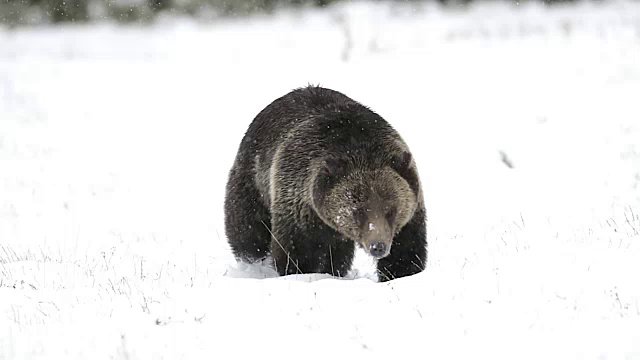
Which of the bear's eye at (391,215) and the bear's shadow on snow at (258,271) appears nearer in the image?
the bear's eye at (391,215)

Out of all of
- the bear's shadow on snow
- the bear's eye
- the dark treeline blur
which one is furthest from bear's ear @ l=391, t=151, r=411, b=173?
the dark treeline blur

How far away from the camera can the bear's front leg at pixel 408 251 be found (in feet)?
22.2

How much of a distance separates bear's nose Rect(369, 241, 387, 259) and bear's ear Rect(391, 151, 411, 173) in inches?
31.2

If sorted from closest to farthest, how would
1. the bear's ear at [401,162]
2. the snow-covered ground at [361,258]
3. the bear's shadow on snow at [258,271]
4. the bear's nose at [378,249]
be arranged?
the snow-covered ground at [361,258], the bear's nose at [378,249], the bear's ear at [401,162], the bear's shadow on snow at [258,271]

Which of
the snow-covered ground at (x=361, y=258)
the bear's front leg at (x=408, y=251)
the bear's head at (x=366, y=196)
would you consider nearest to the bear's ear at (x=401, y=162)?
the bear's head at (x=366, y=196)

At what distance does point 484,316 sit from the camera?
4848 millimetres

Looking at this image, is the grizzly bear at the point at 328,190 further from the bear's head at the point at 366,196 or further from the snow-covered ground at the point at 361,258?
the snow-covered ground at the point at 361,258

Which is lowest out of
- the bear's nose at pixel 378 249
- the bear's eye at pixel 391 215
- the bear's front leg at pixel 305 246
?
the bear's front leg at pixel 305 246

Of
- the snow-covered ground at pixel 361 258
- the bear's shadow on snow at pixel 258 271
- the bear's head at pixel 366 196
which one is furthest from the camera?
the bear's shadow on snow at pixel 258 271

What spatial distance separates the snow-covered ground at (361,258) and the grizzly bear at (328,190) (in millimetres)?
408

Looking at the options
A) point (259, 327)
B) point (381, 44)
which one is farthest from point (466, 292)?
point (381, 44)

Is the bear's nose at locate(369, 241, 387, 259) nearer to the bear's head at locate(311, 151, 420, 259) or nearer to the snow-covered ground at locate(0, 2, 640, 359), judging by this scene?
the bear's head at locate(311, 151, 420, 259)

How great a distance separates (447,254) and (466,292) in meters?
2.74

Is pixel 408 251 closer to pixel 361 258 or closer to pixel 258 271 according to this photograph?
pixel 258 271
